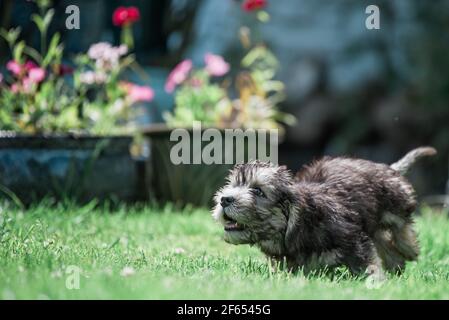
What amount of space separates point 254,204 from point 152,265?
25.7 inches

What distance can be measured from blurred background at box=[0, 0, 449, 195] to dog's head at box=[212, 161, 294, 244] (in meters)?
6.26

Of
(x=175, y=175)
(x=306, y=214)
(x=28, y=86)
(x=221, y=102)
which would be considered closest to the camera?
(x=306, y=214)

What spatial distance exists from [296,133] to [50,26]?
4347 mm

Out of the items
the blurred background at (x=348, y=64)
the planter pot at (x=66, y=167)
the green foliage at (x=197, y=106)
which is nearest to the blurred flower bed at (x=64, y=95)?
the planter pot at (x=66, y=167)

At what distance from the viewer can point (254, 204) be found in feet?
13.9

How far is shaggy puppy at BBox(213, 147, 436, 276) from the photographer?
4254 millimetres

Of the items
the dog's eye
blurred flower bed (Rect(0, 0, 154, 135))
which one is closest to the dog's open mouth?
the dog's eye

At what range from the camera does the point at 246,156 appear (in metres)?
7.63

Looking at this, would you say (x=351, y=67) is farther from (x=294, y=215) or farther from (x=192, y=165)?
(x=294, y=215)

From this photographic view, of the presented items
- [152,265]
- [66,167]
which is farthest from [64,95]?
[152,265]

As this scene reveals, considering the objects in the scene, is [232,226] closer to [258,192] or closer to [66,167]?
[258,192]

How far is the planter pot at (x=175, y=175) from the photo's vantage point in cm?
767

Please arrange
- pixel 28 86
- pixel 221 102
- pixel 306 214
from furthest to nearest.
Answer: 1. pixel 221 102
2. pixel 28 86
3. pixel 306 214
